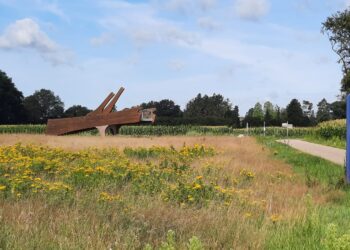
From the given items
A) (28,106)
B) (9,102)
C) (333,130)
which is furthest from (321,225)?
(28,106)

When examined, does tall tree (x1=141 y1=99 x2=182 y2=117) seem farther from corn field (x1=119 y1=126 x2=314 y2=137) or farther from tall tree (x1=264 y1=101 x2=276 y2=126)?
corn field (x1=119 y1=126 x2=314 y2=137)

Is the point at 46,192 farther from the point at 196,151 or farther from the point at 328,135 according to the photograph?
the point at 328,135

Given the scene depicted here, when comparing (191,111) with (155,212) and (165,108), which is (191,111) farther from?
(155,212)

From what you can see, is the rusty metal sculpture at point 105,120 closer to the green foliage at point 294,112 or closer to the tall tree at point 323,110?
the green foliage at point 294,112

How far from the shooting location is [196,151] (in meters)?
17.9

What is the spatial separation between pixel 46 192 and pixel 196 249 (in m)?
3.55

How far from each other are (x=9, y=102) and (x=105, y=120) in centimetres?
5621

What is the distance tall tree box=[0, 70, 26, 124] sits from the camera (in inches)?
3590

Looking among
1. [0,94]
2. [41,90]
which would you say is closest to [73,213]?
[0,94]

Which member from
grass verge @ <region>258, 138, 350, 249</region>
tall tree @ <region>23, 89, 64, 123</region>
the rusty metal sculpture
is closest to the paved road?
grass verge @ <region>258, 138, 350, 249</region>

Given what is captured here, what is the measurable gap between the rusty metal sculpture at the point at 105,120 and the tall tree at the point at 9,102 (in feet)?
168

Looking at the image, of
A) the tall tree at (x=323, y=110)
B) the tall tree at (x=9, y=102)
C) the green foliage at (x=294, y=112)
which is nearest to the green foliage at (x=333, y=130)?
the green foliage at (x=294, y=112)

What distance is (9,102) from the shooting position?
92188 mm

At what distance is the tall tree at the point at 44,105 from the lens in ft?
373
